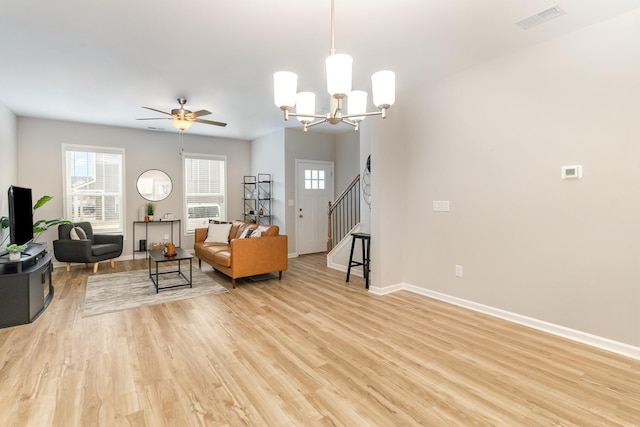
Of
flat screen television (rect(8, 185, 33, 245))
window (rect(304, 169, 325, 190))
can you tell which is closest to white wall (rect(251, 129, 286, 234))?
window (rect(304, 169, 325, 190))

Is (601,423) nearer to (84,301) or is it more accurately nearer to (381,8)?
(381,8)

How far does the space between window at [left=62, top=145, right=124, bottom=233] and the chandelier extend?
559cm

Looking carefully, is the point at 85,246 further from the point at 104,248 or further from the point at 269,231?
the point at 269,231

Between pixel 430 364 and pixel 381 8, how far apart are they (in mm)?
2703

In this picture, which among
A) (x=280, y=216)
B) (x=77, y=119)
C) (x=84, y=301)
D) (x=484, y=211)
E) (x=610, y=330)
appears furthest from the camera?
(x=280, y=216)

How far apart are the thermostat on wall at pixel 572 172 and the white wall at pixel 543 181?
0.15 ft

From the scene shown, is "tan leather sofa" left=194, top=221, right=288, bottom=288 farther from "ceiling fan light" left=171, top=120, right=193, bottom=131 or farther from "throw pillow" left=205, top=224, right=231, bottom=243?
"ceiling fan light" left=171, top=120, right=193, bottom=131

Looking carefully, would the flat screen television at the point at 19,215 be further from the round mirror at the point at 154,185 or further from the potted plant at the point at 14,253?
the round mirror at the point at 154,185

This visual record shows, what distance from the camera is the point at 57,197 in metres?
5.99

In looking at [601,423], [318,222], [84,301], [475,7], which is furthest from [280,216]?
[601,423]

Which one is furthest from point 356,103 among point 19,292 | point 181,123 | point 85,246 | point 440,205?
point 85,246

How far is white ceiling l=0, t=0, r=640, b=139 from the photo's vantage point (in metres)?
2.46

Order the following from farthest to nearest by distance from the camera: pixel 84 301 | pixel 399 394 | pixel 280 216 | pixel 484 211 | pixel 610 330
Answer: pixel 280 216
pixel 84 301
pixel 484 211
pixel 610 330
pixel 399 394

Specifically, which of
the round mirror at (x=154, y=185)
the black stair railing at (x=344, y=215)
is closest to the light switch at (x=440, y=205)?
the black stair railing at (x=344, y=215)
